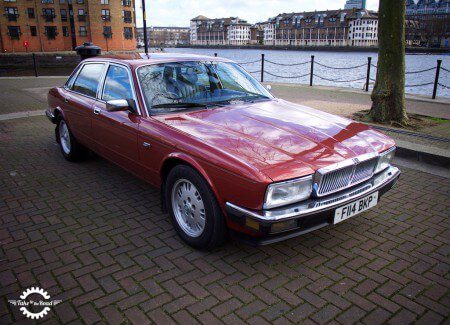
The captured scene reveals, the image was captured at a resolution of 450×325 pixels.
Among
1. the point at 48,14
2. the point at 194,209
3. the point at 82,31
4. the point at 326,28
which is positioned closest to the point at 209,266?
the point at 194,209

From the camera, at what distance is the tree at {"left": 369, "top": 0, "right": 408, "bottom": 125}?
7547mm

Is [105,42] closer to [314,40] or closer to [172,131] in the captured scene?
[172,131]

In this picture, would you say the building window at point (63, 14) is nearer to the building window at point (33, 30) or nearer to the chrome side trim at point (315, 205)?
the building window at point (33, 30)

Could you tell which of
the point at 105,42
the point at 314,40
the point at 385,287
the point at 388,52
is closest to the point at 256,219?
the point at 385,287

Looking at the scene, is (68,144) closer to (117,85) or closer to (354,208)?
(117,85)

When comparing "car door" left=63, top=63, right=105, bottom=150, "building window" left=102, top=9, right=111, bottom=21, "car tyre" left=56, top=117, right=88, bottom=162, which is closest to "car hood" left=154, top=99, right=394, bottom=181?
"car door" left=63, top=63, right=105, bottom=150

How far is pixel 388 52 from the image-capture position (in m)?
7.70

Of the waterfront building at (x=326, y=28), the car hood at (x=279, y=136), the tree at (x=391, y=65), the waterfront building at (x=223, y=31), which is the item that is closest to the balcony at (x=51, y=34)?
the tree at (x=391, y=65)

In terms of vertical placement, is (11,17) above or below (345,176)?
above

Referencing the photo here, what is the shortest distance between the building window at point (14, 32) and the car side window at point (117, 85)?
68.7 meters

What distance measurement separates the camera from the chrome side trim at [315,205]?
109 inches

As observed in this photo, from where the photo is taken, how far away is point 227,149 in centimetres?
304

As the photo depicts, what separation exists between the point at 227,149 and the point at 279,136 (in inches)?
22.9

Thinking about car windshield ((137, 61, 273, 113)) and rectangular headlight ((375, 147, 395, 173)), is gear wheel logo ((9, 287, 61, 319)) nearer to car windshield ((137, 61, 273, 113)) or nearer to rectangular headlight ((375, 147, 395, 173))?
car windshield ((137, 61, 273, 113))
